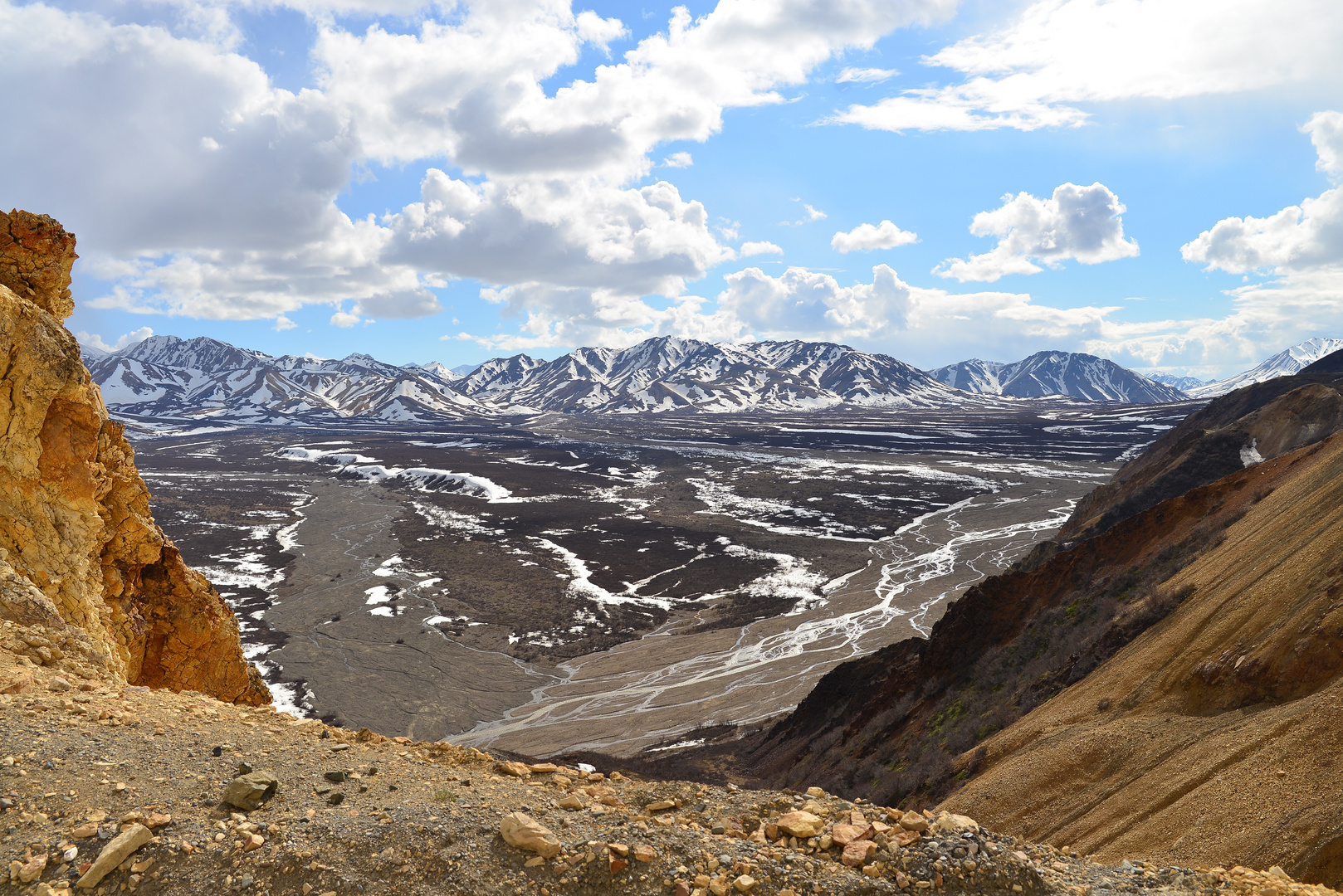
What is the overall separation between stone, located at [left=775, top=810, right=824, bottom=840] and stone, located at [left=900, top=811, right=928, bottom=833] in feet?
2.50

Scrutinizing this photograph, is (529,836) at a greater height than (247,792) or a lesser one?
lesser

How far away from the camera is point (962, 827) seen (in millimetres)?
6195

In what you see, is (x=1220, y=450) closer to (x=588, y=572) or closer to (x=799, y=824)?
(x=799, y=824)

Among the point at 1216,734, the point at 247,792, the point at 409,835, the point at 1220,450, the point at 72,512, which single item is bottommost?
the point at 1216,734

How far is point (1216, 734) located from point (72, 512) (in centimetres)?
1791

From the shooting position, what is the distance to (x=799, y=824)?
6.19 metres

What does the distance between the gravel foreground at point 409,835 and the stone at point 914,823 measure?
15mm

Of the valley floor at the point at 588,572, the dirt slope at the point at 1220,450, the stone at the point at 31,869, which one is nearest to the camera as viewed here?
the stone at the point at 31,869

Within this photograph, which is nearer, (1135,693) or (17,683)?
(17,683)

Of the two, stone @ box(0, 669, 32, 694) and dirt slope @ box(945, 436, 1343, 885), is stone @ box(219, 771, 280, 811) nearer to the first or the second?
stone @ box(0, 669, 32, 694)

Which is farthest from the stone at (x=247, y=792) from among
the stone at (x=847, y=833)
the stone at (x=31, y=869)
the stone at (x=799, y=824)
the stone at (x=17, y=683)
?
the stone at (x=847, y=833)

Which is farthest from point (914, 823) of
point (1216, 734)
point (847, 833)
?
point (1216, 734)

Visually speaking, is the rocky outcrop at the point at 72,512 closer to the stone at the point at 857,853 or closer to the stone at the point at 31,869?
the stone at the point at 31,869

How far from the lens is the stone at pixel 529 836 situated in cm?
576
